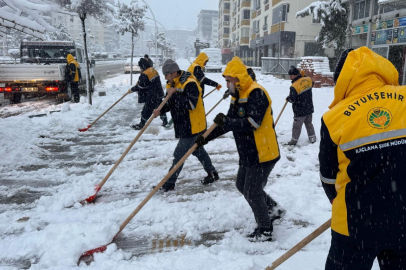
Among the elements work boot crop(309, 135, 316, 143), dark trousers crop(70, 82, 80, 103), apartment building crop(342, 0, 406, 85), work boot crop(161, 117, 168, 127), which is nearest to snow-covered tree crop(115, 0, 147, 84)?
dark trousers crop(70, 82, 80, 103)

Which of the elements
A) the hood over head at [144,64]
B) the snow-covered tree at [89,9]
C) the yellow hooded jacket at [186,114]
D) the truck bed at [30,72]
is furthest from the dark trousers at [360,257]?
the truck bed at [30,72]

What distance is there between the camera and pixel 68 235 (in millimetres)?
3059

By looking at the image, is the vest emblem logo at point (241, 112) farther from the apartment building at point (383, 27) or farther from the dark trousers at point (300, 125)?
the apartment building at point (383, 27)

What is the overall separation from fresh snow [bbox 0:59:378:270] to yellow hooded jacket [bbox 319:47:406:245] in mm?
1277

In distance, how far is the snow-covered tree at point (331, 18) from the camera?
64.3 ft

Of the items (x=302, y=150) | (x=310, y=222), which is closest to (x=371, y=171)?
(x=310, y=222)

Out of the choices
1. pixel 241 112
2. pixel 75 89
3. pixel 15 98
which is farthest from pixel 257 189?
pixel 15 98

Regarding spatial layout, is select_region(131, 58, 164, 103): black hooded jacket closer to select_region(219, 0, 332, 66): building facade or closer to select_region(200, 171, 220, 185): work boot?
select_region(200, 171, 220, 185): work boot

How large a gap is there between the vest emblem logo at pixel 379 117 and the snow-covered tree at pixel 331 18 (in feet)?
67.3

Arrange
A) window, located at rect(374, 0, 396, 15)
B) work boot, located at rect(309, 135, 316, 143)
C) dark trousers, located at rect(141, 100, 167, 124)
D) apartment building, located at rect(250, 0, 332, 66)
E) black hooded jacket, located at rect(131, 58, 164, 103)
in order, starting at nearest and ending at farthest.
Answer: work boot, located at rect(309, 135, 316, 143) < black hooded jacket, located at rect(131, 58, 164, 103) < dark trousers, located at rect(141, 100, 167, 124) < window, located at rect(374, 0, 396, 15) < apartment building, located at rect(250, 0, 332, 66)

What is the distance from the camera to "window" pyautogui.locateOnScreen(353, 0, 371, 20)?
1822cm

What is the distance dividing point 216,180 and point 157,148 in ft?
6.82

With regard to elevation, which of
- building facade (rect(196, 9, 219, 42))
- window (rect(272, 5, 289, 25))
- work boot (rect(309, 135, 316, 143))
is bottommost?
work boot (rect(309, 135, 316, 143))

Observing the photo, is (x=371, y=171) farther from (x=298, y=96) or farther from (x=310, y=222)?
(x=298, y=96)
